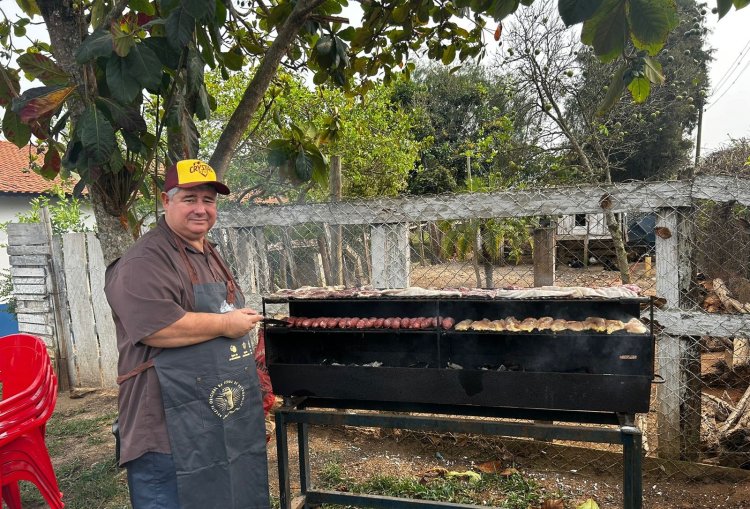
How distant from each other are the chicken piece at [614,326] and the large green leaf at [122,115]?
110 inches

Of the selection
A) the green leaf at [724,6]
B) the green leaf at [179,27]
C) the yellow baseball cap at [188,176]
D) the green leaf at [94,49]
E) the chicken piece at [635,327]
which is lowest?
the chicken piece at [635,327]

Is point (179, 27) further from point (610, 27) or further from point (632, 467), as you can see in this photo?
point (632, 467)

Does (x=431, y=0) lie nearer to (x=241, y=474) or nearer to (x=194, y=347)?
(x=194, y=347)

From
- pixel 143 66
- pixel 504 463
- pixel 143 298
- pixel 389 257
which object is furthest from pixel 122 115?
pixel 504 463

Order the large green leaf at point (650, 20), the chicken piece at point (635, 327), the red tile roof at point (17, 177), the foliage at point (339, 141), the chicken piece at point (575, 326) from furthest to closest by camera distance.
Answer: the red tile roof at point (17, 177) < the foliage at point (339, 141) < the chicken piece at point (575, 326) < the chicken piece at point (635, 327) < the large green leaf at point (650, 20)

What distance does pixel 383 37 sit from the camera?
445cm

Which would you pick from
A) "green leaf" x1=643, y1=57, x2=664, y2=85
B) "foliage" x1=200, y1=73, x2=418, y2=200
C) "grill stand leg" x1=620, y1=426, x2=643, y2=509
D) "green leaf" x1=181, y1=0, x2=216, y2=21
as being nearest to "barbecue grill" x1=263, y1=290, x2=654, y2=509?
"grill stand leg" x1=620, y1=426, x2=643, y2=509

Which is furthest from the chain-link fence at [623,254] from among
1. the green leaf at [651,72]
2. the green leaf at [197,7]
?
the green leaf at [197,7]

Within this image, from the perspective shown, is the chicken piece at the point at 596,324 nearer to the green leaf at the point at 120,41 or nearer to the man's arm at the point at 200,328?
the man's arm at the point at 200,328

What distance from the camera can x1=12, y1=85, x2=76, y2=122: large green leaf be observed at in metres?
2.42

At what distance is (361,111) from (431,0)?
7.82 m

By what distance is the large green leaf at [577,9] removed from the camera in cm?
155

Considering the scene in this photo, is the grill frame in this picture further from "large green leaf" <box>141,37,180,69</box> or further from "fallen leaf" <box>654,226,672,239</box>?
"large green leaf" <box>141,37,180,69</box>

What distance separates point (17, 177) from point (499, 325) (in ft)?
60.8
